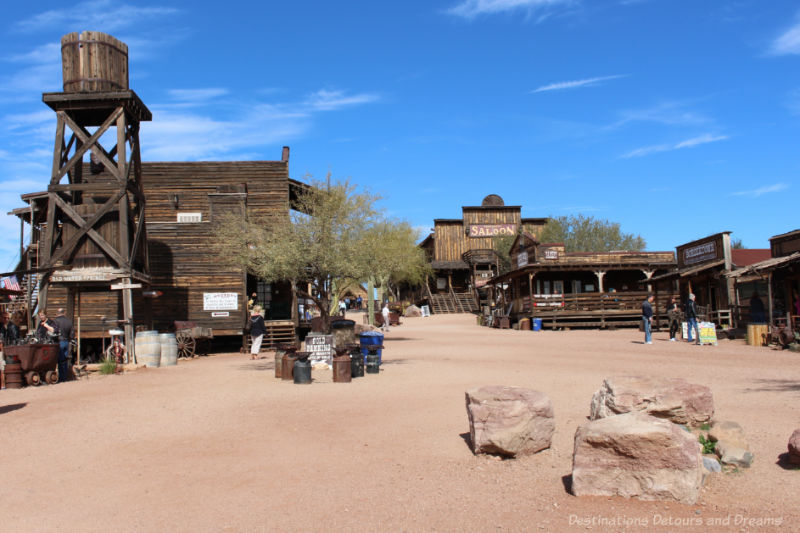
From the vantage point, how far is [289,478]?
636 centimetres

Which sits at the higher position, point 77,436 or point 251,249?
point 251,249

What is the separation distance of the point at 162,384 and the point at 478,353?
950 centimetres

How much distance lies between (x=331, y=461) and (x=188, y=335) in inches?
650

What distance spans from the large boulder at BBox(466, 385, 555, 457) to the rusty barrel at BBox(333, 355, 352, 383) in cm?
682

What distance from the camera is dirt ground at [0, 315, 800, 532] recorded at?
16.8 ft

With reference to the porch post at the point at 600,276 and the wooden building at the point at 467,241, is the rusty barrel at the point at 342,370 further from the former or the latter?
the wooden building at the point at 467,241

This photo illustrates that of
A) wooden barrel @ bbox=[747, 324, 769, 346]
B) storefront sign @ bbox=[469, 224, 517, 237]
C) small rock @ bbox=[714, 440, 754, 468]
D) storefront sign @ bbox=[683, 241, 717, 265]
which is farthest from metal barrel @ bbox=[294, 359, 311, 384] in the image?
storefront sign @ bbox=[469, 224, 517, 237]

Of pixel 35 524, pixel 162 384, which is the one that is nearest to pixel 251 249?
pixel 162 384

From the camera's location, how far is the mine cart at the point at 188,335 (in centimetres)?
2195

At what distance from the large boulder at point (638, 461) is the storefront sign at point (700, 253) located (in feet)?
78.7

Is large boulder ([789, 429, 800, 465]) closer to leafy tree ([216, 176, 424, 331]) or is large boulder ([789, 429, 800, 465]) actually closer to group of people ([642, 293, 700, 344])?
leafy tree ([216, 176, 424, 331])

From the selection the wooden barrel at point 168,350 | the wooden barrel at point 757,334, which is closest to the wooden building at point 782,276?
the wooden barrel at point 757,334

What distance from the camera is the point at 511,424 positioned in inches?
266

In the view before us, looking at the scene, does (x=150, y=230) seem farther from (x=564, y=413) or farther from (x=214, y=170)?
(x=564, y=413)
